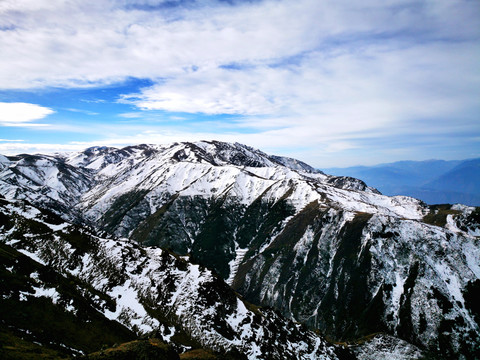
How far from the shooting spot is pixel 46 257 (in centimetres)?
10444

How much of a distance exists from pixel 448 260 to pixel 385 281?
3521cm

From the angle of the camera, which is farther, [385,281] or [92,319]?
[385,281]

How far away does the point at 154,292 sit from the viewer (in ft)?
364

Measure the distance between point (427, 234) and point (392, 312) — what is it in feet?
174

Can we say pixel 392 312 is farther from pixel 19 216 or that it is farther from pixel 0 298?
pixel 19 216

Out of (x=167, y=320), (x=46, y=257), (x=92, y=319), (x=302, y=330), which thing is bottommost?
(x=302, y=330)

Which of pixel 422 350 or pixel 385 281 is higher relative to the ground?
pixel 385 281

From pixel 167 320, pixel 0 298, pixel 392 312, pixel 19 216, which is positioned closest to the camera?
pixel 0 298

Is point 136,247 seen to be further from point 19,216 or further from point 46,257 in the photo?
point 19,216

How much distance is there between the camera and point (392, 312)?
144 m

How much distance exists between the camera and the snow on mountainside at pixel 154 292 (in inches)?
3807

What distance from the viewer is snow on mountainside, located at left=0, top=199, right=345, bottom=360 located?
9669 cm

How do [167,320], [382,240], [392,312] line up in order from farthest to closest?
[382,240], [392,312], [167,320]

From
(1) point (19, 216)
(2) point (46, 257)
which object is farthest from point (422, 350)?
(1) point (19, 216)
